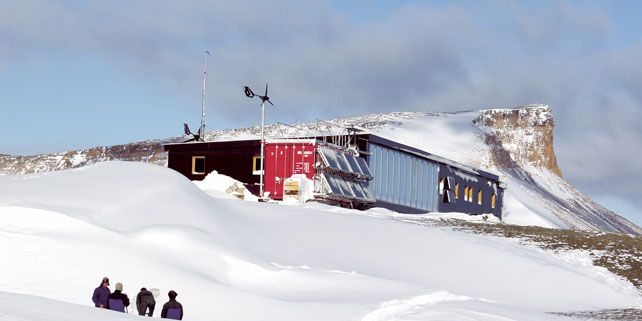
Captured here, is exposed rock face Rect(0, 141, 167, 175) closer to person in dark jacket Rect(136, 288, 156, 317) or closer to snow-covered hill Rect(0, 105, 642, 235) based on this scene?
snow-covered hill Rect(0, 105, 642, 235)

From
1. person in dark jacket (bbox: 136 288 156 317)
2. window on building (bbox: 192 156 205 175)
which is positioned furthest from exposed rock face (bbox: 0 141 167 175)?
person in dark jacket (bbox: 136 288 156 317)

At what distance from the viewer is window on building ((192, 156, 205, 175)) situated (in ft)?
189

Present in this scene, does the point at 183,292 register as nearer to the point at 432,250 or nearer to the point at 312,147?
the point at 432,250

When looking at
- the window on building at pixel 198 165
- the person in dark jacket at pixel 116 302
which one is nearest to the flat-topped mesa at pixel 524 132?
the window on building at pixel 198 165

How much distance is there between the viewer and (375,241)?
36.2 metres

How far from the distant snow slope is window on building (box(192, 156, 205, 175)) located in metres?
18.1

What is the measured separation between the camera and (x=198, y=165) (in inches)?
2286

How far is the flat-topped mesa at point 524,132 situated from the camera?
525 feet

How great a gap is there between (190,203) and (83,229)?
5.62 metres

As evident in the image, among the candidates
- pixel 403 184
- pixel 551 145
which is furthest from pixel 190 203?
pixel 551 145

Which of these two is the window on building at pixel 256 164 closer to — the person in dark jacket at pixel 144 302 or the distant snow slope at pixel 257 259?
the distant snow slope at pixel 257 259

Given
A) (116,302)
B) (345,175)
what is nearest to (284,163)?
(345,175)

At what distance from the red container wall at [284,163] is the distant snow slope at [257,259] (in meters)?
10.8

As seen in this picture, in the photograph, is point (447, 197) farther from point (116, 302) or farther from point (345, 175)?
point (116, 302)
